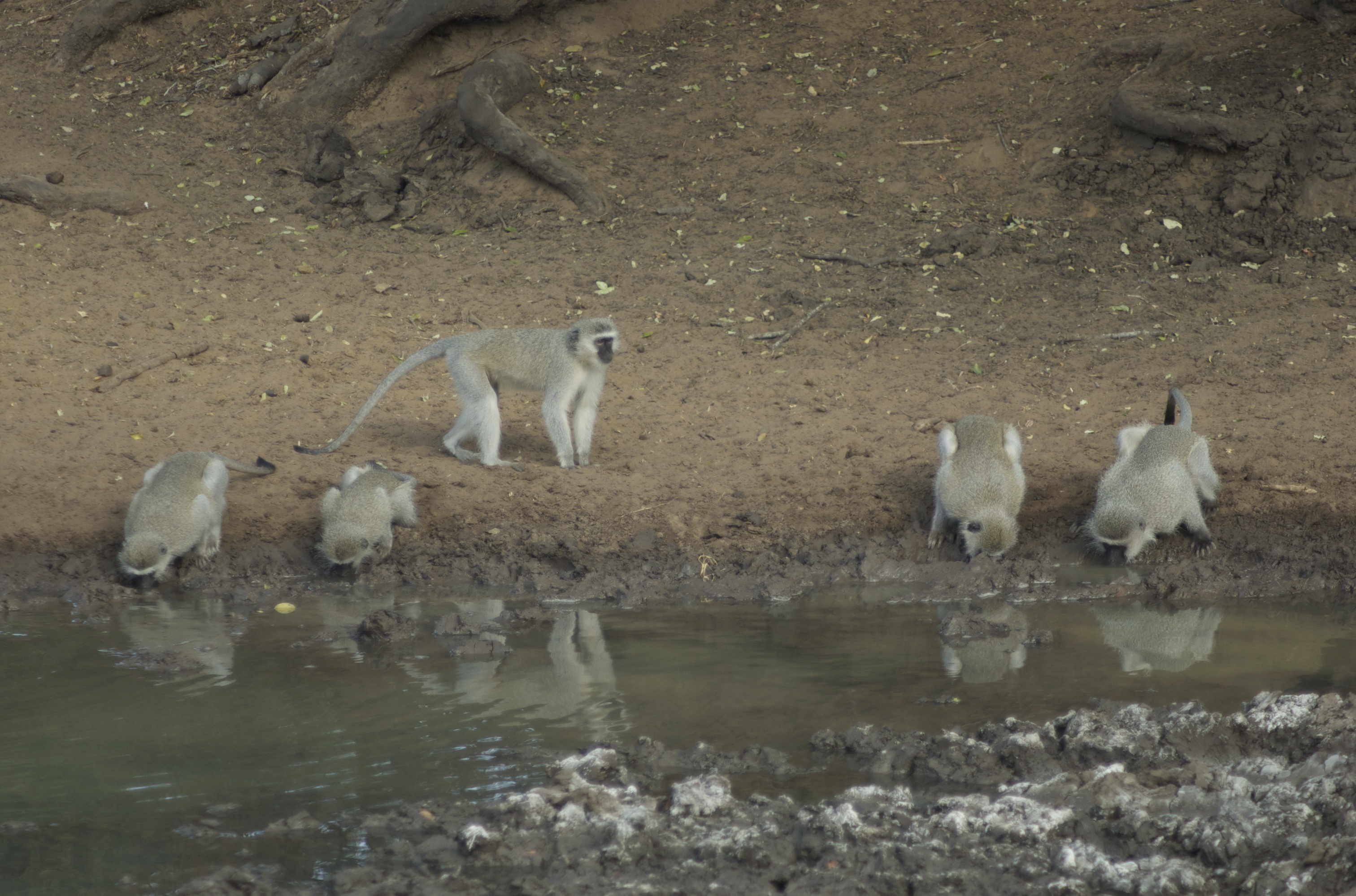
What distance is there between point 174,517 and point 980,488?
17.5 ft

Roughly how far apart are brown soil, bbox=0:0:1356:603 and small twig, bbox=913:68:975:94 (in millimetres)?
38

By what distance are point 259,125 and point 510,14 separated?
11.8ft

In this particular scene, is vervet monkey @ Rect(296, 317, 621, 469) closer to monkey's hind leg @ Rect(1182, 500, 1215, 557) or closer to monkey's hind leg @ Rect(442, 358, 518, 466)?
monkey's hind leg @ Rect(442, 358, 518, 466)

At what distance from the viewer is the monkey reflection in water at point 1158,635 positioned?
21.0 ft

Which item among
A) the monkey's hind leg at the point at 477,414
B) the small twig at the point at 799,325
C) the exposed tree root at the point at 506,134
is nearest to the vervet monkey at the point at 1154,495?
the small twig at the point at 799,325

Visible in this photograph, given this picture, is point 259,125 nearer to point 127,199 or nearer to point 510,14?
point 127,199

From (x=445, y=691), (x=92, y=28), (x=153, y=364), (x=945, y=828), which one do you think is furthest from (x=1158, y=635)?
(x=92, y=28)

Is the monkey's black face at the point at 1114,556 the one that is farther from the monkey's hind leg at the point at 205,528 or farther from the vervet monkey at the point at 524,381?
the monkey's hind leg at the point at 205,528

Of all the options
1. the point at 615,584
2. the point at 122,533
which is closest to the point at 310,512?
the point at 122,533

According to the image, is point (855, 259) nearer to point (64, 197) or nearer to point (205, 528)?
point (205, 528)

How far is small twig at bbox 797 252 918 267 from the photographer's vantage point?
498 inches

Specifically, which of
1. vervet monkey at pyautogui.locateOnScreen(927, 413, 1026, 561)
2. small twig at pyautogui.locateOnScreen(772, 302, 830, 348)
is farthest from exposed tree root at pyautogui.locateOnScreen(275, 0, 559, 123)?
vervet monkey at pyautogui.locateOnScreen(927, 413, 1026, 561)

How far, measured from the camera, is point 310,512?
8.52m

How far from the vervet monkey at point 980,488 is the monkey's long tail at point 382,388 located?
3920 millimetres
